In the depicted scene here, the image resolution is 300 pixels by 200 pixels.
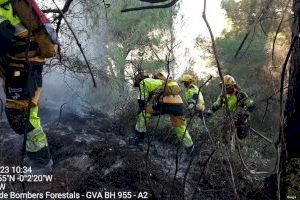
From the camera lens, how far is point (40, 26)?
3.22 meters

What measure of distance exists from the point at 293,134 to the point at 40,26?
2274 mm

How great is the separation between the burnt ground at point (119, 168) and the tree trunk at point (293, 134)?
0.28 meters

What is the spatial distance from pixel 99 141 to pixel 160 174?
181 centimetres

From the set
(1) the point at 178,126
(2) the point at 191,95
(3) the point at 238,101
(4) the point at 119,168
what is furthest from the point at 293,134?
(2) the point at 191,95

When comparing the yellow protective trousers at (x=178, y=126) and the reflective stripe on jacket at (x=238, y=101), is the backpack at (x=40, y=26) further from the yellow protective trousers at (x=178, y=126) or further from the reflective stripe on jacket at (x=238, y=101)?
the reflective stripe on jacket at (x=238, y=101)

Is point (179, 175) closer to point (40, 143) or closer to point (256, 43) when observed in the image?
point (40, 143)

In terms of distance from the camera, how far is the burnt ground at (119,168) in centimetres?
317

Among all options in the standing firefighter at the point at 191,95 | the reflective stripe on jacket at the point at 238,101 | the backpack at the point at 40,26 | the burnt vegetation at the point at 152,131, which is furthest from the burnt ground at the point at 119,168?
the reflective stripe on jacket at the point at 238,101

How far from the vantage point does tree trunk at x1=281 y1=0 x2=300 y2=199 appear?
2.28m

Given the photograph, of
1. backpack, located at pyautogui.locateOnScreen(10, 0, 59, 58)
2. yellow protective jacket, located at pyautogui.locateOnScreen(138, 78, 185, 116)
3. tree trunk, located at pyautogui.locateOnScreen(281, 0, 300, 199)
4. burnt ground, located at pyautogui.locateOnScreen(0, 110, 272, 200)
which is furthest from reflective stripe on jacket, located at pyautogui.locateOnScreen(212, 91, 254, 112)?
tree trunk, located at pyautogui.locateOnScreen(281, 0, 300, 199)

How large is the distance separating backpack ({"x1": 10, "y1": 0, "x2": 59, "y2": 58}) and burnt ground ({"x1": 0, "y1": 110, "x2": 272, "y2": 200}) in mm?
1093

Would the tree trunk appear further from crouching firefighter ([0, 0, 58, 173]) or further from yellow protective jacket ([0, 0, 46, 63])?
yellow protective jacket ([0, 0, 46, 63])

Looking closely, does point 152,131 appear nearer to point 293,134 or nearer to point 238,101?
point 293,134

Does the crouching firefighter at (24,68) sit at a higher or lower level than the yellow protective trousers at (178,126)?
higher
